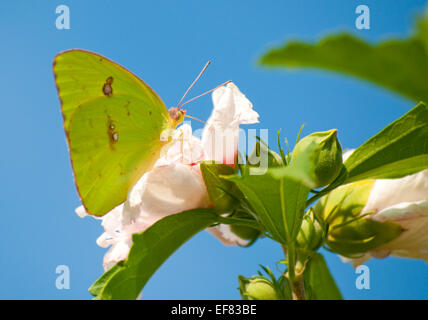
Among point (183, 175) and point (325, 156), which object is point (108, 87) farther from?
point (325, 156)

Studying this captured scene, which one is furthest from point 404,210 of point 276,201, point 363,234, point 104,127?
point 104,127

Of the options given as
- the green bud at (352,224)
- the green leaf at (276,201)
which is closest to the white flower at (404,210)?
the green bud at (352,224)

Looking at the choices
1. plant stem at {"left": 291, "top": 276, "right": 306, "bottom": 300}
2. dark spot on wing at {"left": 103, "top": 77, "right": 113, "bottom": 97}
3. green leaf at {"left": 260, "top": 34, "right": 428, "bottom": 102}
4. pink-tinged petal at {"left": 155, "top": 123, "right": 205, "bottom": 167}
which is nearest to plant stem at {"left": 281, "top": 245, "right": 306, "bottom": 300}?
plant stem at {"left": 291, "top": 276, "right": 306, "bottom": 300}

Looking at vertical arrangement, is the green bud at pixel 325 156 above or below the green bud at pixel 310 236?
above

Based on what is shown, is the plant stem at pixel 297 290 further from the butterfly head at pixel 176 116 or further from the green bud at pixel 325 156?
the butterfly head at pixel 176 116
